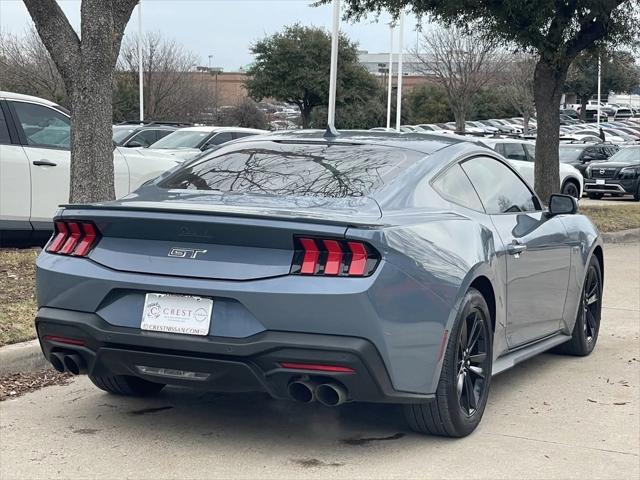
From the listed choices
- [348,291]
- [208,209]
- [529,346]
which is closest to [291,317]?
[348,291]

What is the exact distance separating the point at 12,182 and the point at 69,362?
595cm

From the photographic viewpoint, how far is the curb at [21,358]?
6.14m

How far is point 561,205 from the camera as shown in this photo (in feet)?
21.4

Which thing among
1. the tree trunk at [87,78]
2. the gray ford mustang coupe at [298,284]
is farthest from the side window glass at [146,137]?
the gray ford mustang coupe at [298,284]

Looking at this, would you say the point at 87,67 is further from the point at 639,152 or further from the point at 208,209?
the point at 639,152

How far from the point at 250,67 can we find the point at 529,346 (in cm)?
3807

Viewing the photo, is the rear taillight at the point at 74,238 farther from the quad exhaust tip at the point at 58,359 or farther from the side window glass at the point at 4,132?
the side window glass at the point at 4,132

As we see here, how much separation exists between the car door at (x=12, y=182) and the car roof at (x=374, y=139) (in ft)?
16.4

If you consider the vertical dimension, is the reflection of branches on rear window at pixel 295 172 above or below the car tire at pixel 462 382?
above

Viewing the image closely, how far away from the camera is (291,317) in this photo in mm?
4297

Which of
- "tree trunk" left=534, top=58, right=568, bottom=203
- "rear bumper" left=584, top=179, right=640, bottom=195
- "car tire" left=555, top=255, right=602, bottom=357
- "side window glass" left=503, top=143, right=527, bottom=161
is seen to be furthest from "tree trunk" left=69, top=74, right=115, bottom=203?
"rear bumper" left=584, top=179, right=640, bottom=195

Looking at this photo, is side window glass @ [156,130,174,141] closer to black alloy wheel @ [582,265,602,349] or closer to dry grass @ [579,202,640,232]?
dry grass @ [579,202,640,232]

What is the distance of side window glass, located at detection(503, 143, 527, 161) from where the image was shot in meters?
22.1

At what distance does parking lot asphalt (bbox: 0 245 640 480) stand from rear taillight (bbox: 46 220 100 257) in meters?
0.96
